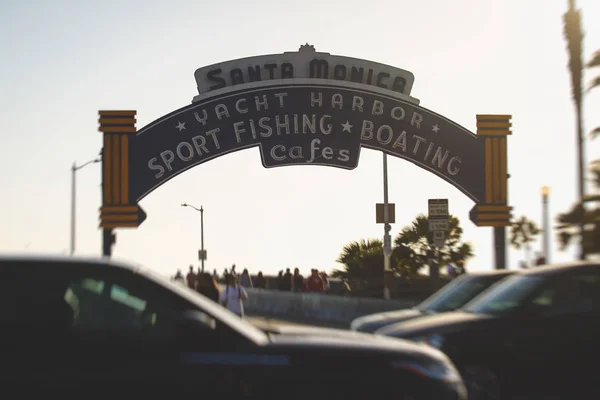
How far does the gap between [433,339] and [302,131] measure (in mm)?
19175

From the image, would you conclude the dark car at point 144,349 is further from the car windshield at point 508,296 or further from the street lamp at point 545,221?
the street lamp at point 545,221

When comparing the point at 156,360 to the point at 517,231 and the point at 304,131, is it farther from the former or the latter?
the point at 517,231

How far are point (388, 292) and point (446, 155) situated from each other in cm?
451

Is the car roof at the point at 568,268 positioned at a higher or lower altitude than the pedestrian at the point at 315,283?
higher

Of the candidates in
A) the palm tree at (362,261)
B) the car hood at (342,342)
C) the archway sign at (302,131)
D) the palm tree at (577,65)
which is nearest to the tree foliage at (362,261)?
the palm tree at (362,261)

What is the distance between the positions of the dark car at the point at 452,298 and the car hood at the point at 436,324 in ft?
5.63

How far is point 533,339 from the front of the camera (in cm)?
1120

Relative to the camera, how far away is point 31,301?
229 inches

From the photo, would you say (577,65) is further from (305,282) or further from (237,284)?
(305,282)

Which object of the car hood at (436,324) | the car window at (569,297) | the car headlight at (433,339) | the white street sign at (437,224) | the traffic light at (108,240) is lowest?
the car headlight at (433,339)

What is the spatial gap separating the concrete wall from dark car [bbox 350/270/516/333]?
9.82 meters

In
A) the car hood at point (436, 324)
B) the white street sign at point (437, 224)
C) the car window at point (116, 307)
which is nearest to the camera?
the car window at point (116, 307)

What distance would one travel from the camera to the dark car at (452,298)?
1408 centimetres

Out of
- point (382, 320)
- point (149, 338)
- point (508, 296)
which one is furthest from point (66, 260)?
point (382, 320)
